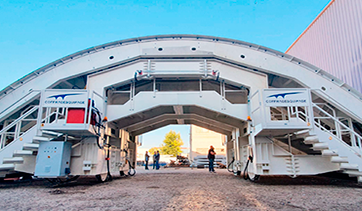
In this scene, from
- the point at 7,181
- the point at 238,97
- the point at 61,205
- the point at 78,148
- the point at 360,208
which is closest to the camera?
the point at 360,208

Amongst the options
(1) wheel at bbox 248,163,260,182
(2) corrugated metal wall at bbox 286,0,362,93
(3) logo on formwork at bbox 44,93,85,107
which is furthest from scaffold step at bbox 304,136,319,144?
(3) logo on formwork at bbox 44,93,85,107

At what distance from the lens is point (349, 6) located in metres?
10.6

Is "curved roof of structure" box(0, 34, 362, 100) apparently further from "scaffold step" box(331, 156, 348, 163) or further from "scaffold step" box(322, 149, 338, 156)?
"scaffold step" box(331, 156, 348, 163)

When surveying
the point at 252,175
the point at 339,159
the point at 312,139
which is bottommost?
the point at 252,175

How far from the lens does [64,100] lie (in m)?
6.58

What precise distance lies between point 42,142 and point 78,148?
1.17 metres

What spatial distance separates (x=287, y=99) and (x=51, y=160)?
6991mm

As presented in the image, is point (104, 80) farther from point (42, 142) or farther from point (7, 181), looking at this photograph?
point (7, 181)

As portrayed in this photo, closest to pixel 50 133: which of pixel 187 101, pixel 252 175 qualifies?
pixel 187 101

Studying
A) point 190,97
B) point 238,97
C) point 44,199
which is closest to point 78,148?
point 44,199

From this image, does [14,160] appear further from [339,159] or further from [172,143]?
Result: [172,143]

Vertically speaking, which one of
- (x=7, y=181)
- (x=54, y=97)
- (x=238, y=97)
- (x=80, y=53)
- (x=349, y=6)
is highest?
(x=349, y=6)

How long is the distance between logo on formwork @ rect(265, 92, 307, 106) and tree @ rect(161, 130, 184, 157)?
34434mm

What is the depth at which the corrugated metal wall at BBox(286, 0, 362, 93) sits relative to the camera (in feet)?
33.7
